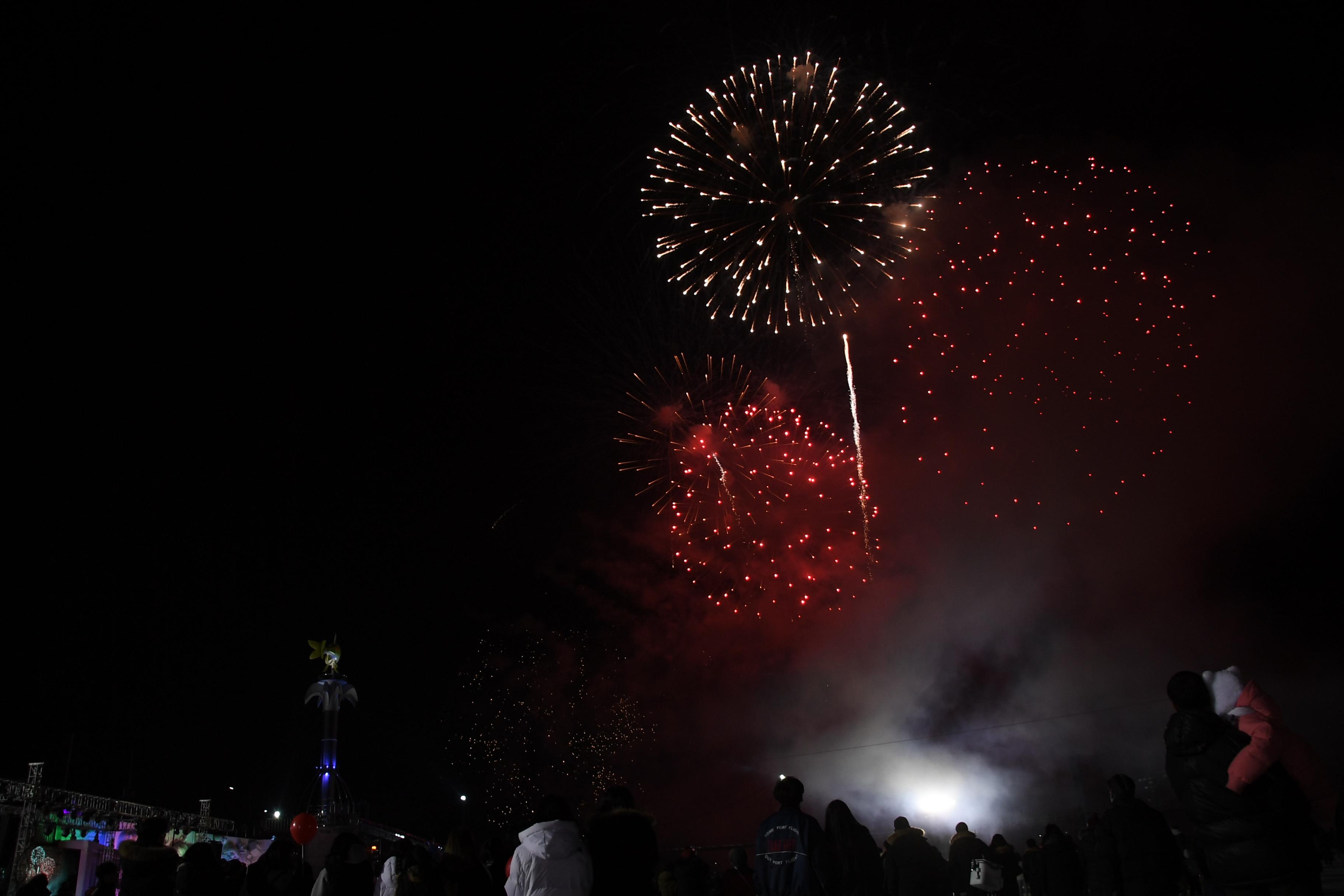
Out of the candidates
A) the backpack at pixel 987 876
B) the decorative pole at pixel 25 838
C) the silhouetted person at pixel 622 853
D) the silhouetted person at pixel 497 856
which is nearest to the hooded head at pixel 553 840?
the silhouetted person at pixel 622 853

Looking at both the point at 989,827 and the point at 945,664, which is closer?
the point at 989,827

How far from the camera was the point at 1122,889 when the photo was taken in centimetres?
623

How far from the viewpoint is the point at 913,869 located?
6367 mm

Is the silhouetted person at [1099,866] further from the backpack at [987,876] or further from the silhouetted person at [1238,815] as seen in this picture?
the silhouetted person at [1238,815]

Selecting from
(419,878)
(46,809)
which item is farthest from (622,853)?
(46,809)

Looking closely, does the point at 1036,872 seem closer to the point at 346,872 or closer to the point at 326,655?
the point at 346,872

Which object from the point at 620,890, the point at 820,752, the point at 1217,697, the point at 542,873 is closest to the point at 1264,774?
the point at 1217,697

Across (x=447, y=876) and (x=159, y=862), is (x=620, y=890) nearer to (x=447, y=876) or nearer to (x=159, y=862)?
(x=447, y=876)

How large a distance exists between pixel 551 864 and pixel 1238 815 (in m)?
3.01

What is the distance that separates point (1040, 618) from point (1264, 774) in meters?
20.9

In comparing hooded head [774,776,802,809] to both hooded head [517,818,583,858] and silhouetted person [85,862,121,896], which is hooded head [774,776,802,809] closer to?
hooded head [517,818,583,858]

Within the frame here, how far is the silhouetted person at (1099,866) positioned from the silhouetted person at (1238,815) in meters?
3.18

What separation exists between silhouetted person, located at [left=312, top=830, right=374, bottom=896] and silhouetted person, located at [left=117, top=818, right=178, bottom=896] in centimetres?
89

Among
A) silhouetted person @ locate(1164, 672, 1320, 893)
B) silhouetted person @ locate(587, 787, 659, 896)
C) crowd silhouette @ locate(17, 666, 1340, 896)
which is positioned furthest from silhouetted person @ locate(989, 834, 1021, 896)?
silhouetted person @ locate(587, 787, 659, 896)
